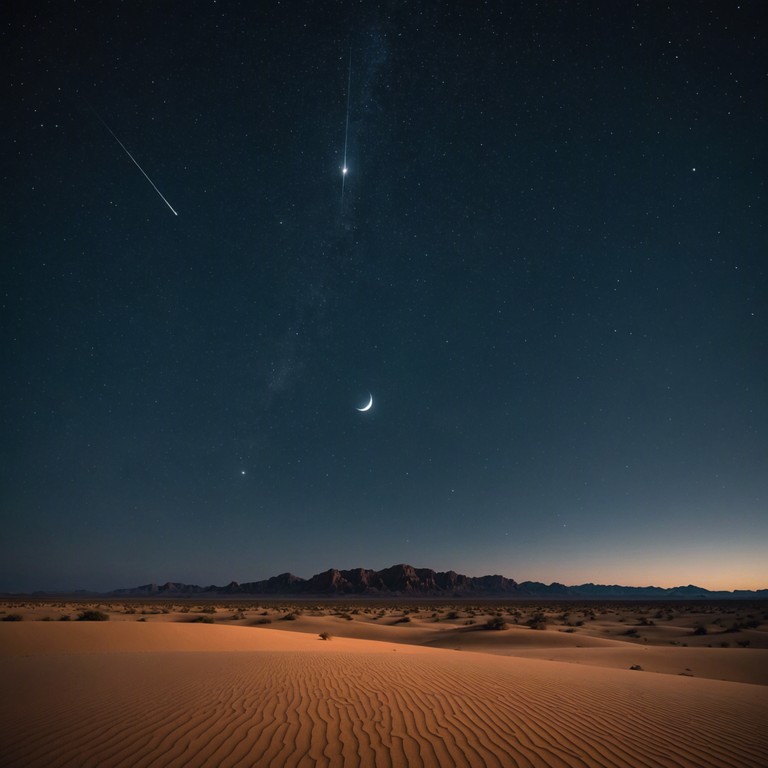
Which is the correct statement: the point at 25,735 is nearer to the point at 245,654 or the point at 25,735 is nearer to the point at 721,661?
the point at 245,654

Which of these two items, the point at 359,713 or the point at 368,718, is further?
the point at 359,713

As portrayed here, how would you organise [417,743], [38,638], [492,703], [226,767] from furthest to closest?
[38,638] → [492,703] → [417,743] → [226,767]

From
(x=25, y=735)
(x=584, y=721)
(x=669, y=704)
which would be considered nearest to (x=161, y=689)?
(x=25, y=735)

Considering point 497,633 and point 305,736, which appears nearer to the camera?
point 305,736
